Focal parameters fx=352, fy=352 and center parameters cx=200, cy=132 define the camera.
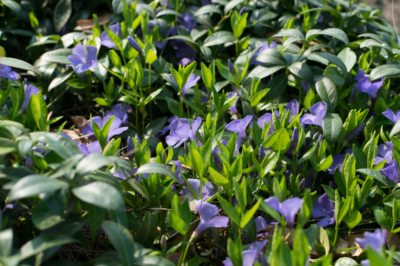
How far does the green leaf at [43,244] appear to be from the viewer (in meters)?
0.78

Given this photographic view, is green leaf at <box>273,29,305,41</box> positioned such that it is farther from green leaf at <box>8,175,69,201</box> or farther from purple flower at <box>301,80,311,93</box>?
green leaf at <box>8,175,69,201</box>

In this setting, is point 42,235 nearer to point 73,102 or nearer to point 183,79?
point 183,79

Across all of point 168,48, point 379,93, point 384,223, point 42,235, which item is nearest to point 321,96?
point 379,93

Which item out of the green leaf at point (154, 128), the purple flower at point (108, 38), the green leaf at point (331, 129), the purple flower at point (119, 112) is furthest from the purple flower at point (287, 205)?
the purple flower at point (108, 38)

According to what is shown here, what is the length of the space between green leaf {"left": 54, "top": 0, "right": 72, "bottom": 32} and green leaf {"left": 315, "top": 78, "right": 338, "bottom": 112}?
5.37 feet

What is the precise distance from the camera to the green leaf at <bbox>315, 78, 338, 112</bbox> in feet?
4.92

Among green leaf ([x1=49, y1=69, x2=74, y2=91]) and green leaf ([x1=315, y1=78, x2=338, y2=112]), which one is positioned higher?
green leaf ([x1=49, y1=69, x2=74, y2=91])

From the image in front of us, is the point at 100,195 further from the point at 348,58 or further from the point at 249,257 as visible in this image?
the point at 348,58

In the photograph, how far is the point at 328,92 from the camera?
152cm

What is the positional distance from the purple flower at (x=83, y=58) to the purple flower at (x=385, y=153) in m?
1.29

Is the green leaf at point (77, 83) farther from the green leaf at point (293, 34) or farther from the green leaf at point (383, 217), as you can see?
the green leaf at point (383, 217)

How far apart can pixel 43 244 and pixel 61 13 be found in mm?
1870

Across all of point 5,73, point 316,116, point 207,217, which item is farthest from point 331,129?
point 5,73

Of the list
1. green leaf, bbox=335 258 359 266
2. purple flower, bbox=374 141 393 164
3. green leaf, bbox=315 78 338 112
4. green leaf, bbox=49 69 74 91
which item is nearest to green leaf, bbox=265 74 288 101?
green leaf, bbox=315 78 338 112
